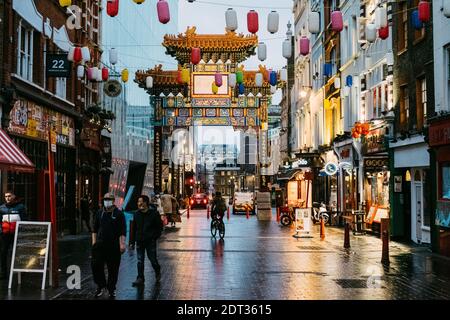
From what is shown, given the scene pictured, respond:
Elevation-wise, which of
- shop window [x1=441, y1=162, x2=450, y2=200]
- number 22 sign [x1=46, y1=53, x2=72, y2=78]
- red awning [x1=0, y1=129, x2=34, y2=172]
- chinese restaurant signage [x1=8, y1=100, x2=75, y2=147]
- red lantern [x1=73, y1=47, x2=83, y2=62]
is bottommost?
shop window [x1=441, y1=162, x2=450, y2=200]

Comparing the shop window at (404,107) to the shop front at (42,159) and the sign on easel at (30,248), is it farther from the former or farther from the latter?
the sign on easel at (30,248)

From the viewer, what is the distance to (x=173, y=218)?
115ft

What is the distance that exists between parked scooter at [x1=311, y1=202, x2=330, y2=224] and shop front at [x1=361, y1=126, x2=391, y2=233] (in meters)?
4.39

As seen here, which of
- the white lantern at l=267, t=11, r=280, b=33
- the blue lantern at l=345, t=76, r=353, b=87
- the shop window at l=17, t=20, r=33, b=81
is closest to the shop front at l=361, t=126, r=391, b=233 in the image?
the blue lantern at l=345, t=76, r=353, b=87

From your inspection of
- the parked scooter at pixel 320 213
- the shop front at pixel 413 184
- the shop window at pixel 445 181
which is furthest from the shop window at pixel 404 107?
the parked scooter at pixel 320 213

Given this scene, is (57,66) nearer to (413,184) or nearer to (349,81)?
(413,184)

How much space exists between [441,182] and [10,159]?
12510 mm

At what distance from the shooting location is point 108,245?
493 inches

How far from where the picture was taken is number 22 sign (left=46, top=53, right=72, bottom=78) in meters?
24.5

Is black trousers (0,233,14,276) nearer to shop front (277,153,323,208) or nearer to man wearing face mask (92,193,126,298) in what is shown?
man wearing face mask (92,193,126,298)

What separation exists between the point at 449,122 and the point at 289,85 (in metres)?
46.9

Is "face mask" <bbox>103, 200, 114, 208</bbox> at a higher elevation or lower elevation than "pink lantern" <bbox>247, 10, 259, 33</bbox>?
lower

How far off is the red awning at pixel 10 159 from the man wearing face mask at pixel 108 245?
466cm
